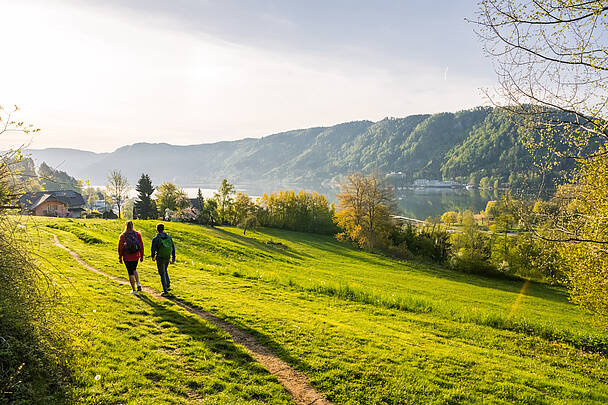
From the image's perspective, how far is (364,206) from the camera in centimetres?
5638

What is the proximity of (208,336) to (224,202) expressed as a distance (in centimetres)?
7124

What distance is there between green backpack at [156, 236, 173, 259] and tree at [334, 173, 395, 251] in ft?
147

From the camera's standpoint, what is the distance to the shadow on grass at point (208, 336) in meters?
7.63

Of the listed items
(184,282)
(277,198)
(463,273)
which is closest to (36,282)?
(184,282)

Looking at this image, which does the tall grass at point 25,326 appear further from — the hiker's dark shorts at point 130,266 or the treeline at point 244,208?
the treeline at point 244,208

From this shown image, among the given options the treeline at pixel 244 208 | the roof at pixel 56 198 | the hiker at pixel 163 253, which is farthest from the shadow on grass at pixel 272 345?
the treeline at pixel 244 208

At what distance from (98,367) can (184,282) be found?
349 inches

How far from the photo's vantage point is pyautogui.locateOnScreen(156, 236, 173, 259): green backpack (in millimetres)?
12727

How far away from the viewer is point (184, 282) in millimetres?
15086

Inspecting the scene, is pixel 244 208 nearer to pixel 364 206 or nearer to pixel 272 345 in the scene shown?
pixel 364 206

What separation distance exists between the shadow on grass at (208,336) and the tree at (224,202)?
221 feet

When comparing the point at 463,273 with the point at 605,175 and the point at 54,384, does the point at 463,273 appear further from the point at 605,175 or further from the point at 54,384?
the point at 54,384

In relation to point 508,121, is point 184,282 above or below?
below

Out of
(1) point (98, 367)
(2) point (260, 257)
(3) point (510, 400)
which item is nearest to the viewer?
(1) point (98, 367)
